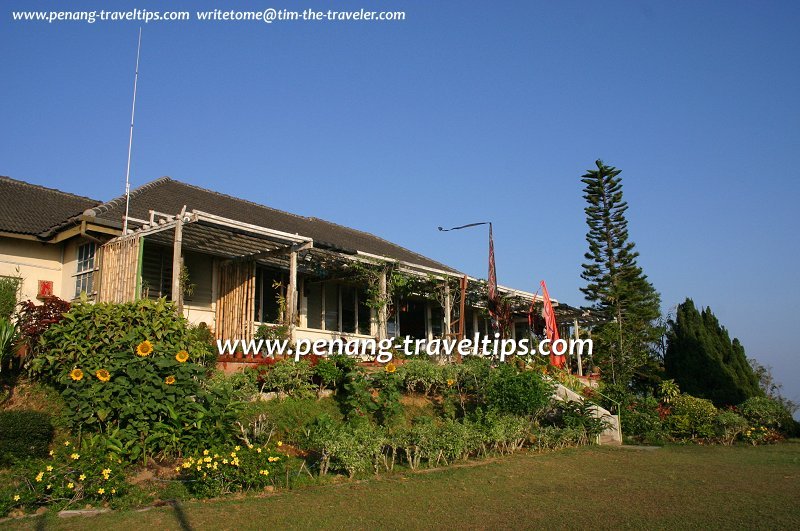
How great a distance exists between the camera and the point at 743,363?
72.7 ft

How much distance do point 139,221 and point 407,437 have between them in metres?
6.75

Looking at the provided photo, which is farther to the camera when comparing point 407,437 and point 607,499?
point 407,437

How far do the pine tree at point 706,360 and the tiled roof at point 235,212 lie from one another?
8682 mm

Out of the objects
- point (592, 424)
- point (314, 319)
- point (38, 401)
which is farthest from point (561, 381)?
point (38, 401)

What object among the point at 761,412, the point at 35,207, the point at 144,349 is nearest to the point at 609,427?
the point at 761,412

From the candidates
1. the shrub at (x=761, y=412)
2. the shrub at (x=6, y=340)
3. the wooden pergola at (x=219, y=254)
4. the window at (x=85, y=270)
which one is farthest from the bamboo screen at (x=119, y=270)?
the shrub at (x=761, y=412)

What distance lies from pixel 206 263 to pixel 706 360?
1662cm

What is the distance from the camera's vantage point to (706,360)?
2208 centimetres

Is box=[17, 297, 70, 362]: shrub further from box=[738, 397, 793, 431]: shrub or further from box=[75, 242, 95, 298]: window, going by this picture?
box=[738, 397, 793, 431]: shrub

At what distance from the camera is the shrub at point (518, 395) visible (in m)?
11.1

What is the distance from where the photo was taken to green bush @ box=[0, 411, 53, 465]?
753 cm

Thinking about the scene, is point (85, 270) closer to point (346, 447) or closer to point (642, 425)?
point (346, 447)

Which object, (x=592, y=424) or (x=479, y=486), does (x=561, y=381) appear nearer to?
(x=592, y=424)

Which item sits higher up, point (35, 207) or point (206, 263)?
point (35, 207)
